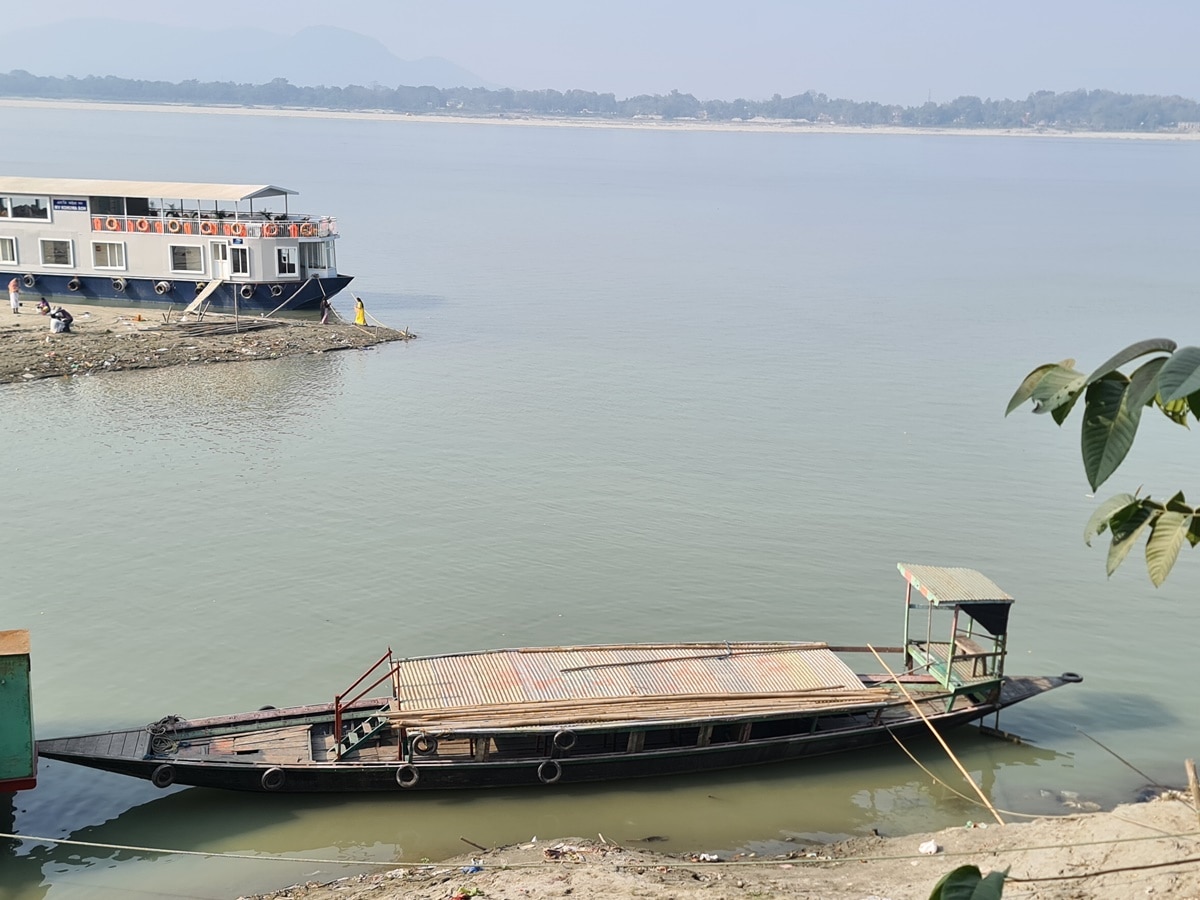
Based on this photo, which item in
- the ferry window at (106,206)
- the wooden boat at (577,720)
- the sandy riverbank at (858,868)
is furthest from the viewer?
the ferry window at (106,206)

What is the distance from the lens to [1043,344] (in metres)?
48.5

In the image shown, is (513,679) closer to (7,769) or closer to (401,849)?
(401,849)

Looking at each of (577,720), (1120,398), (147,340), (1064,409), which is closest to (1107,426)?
(1120,398)

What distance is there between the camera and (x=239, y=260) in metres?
47.3

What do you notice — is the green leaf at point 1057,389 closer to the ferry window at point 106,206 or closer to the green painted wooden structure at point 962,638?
the green painted wooden structure at point 962,638

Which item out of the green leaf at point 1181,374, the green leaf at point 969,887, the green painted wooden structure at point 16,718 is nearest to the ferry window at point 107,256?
Answer: the green painted wooden structure at point 16,718

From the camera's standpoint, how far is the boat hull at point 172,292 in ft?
154

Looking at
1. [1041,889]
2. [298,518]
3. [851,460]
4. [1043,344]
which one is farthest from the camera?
[1043,344]

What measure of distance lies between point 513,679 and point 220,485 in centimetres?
1419

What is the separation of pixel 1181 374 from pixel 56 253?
50952mm

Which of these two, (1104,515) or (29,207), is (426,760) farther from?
(29,207)

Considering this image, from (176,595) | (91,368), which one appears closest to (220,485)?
(176,595)

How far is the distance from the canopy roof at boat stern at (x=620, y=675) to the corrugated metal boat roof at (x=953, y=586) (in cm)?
157

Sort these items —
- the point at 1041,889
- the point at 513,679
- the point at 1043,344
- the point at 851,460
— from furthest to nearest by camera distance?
the point at 1043,344 < the point at 851,460 < the point at 513,679 < the point at 1041,889
